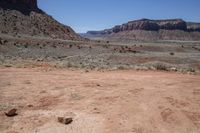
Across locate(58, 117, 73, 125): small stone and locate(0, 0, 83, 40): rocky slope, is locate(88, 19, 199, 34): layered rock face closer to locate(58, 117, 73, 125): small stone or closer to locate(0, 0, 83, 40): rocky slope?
locate(0, 0, 83, 40): rocky slope

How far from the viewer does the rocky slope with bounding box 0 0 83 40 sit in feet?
185

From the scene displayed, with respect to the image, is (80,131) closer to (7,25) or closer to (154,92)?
(154,92)

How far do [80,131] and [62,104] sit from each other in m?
2.24

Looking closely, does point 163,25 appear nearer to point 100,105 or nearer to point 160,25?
point 160,25

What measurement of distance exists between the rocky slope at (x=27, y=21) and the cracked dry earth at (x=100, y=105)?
42690mm

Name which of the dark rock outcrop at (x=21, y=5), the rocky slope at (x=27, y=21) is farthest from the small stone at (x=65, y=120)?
the dark rock outcrop at (x=21, y=5)

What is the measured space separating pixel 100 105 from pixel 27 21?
55202 millimetres

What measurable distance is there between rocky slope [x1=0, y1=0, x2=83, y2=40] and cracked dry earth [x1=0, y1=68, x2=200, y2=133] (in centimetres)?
4269

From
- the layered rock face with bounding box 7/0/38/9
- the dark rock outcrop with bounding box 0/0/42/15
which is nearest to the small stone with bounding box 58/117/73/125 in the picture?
the dark rock outcrop with bounding box 0/0/42/15

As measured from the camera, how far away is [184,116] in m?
8.63

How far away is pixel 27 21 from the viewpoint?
61.8m

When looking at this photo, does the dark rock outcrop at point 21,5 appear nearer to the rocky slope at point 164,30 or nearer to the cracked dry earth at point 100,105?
the cracked dry earth at point 100,105

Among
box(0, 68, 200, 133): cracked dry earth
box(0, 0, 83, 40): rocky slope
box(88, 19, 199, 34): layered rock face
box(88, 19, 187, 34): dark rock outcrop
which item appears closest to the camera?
box(0, 68, 200, 133): cracked dry earth

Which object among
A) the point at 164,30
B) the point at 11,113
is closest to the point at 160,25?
the point at 164,30
